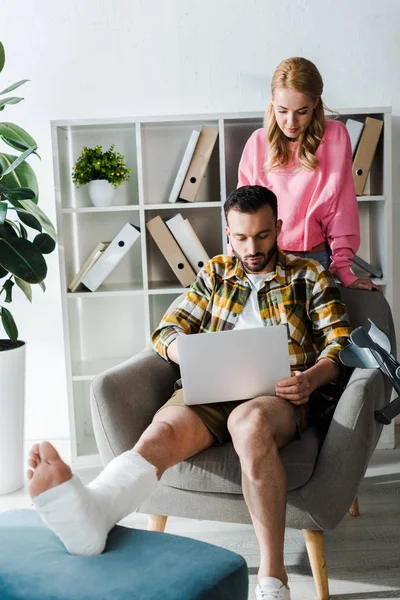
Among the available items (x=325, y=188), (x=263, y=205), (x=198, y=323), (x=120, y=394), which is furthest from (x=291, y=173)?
(x=120, y=394)

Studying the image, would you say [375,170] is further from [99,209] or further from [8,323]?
[8,323]

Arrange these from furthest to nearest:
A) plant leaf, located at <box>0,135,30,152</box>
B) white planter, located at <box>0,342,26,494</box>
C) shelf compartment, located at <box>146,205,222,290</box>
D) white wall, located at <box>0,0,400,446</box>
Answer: shelf compartment, located at <box>146,205,222,290</box> → white wall, located at <box>0,0,400,446</box> → white planter, located at <box>0,342,26,494</box> → plant leaf, located at <box>0,135,30,152</box>

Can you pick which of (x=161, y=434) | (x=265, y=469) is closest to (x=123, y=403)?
(x=161, y=434)

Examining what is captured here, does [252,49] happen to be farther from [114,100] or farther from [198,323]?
[198,323]

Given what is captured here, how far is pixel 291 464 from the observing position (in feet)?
6.66

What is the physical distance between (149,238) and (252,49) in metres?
0.93

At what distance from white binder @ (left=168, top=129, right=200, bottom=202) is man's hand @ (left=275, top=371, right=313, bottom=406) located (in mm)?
1267

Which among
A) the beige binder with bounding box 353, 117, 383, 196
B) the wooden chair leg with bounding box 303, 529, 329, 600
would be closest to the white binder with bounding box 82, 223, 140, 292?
the beige binder with bounding box 353, 117, 383, 196

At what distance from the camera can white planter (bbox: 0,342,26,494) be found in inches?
114

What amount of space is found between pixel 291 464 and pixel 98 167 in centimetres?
158

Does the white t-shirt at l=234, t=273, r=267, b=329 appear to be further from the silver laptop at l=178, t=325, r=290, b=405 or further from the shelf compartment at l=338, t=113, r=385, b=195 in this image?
the shelf compartment at l=338, t=113, r=385, b=195

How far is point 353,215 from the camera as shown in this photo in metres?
2.67

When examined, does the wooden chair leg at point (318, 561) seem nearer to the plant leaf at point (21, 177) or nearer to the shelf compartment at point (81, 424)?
the shelf compartment at point (81, 424)

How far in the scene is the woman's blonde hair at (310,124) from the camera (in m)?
2.50
